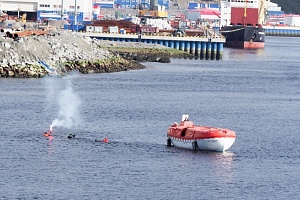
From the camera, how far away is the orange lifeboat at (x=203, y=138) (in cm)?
5281

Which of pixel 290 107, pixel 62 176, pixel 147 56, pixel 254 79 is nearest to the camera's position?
pixel 62 176

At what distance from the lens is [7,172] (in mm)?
46375

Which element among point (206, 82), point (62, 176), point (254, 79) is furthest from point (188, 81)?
point (62, 176)

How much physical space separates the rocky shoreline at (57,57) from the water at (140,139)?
89.8 inches

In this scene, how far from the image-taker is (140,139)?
5756 centimetres

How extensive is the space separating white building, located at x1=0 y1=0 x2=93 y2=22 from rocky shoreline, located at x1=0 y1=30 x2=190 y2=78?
4106cm

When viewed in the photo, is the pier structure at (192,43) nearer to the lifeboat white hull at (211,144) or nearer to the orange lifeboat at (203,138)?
the orange lifeboat at (203,138)

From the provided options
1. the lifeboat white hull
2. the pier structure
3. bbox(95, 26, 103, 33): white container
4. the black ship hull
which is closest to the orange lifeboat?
the lifeboat white hull

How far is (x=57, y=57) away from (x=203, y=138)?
45.9m

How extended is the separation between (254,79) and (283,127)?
44.2 meters

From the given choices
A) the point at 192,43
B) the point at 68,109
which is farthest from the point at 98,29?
the point at 68,109

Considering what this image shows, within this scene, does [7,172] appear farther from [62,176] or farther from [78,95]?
[78,95]

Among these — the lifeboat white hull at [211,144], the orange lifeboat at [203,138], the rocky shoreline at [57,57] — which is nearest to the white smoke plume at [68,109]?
the rocky shoreline at [57,57]

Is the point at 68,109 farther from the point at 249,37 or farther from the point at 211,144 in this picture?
the point at 249,37
